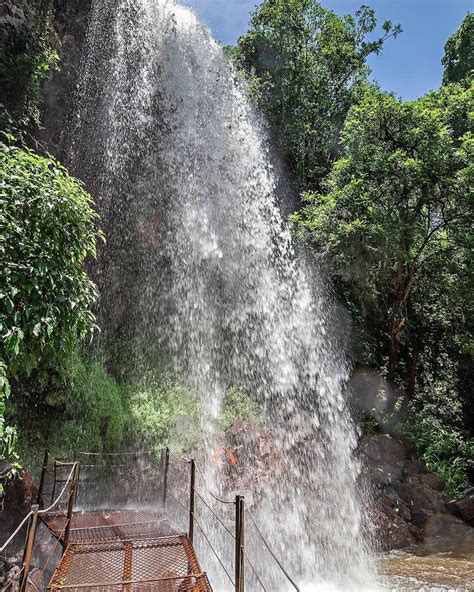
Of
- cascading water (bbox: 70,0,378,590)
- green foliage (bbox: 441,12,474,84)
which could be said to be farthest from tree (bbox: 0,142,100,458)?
green foliage (bbox: 441,12,474,84)

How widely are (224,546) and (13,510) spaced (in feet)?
11.3

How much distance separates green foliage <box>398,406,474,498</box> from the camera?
962cm

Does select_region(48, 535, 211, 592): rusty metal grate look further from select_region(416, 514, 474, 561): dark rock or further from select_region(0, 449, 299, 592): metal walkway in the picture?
select_region(416, 514, 474, 561): dark rock

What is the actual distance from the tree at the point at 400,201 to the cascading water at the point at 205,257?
5.18 ft

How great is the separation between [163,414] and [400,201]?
23.1 ft

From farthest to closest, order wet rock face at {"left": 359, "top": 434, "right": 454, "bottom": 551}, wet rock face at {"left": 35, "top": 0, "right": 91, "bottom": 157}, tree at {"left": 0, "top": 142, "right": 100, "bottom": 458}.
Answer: wet rock face at {"left": 35, "top": 0, "right": 91, "bottom": 157}
wet rock face at {"left": 359, "top": 434, "right": 454, "bottom": 551}
tree at {"left": 0, "top": 142, "right": 100, "bottom": 458}

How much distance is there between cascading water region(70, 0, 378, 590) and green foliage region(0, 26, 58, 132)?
→ 2.27 meters

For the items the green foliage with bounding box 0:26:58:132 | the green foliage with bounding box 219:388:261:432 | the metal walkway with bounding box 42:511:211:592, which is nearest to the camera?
the metal walkway with bounding box 42:511:211:592

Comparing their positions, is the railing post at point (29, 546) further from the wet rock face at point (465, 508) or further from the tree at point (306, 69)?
the tree at point (306, 69)

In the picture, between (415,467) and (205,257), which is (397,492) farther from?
(205,257)

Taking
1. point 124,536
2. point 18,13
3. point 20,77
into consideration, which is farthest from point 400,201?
point 18,13

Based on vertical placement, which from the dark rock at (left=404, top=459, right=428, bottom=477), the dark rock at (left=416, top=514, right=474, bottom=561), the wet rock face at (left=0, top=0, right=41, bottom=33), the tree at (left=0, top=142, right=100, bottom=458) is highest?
the wet rock face at (left=0, top=0, right=41, bottom=33)

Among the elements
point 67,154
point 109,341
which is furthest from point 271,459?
point 67,154

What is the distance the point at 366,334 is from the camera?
1296 centimetres
